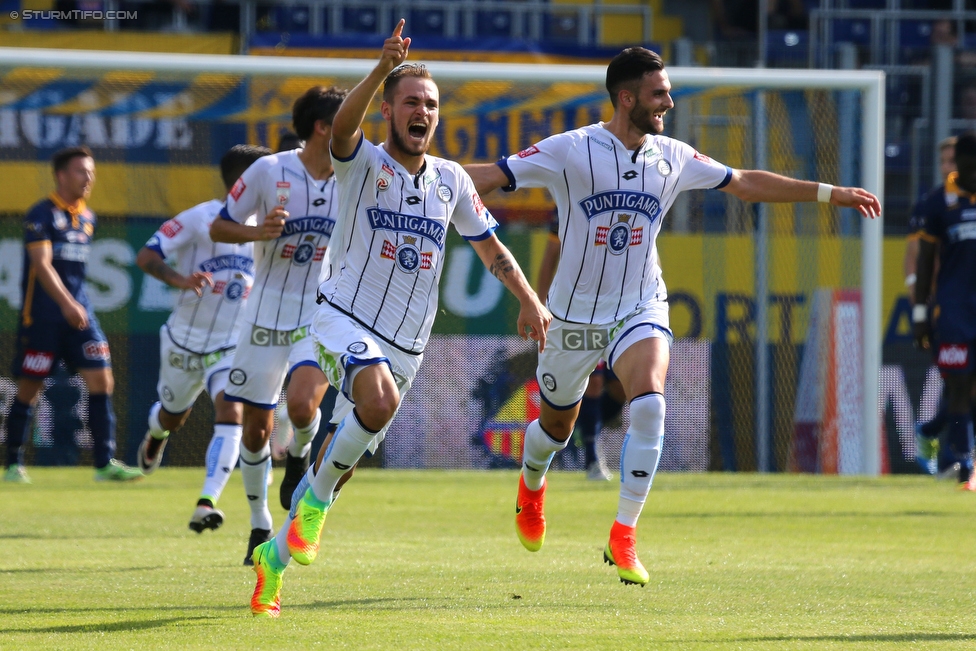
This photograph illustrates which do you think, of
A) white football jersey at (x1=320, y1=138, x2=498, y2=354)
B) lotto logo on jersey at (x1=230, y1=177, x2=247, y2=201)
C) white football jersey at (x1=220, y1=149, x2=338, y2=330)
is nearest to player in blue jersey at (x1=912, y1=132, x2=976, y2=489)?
white football jersey at (x1=220, y1=149, x2=338, y2=330)

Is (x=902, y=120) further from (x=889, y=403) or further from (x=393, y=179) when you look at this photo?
(x=393, y=179)

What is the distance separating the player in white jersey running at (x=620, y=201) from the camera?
596 centimetres

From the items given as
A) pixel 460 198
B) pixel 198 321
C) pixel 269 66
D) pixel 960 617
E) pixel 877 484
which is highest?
pixel 269 66

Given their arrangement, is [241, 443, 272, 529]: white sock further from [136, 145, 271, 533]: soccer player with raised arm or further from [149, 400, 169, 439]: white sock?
[149, 400, 169, 439]: white sock

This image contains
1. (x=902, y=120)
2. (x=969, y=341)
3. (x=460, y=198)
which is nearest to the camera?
(x=460, y=198)

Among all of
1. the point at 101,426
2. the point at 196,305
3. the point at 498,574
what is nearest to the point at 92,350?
the point at 101,426

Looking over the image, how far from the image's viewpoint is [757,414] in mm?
13422

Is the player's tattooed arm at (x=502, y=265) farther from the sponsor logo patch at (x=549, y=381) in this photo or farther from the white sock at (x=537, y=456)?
the white sock at (x=537, y=456)

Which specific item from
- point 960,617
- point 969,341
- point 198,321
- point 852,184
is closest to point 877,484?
point 969,341

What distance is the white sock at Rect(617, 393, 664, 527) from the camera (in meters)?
5.67

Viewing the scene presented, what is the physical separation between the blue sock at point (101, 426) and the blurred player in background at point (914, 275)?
21.8 ft

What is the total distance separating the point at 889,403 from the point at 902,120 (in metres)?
5.08

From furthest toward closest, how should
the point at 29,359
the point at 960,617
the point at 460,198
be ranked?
the point at 29,359 < the point at 460,198 < the point at 960,617

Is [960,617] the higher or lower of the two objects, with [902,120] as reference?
lower
